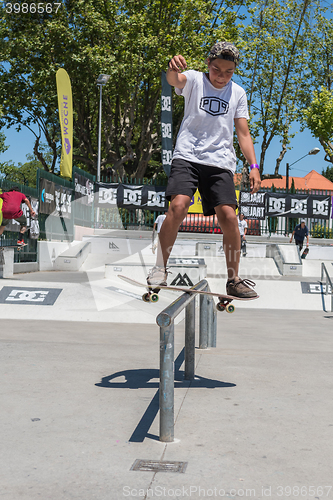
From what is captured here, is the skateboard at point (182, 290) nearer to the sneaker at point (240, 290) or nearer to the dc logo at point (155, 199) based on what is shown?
the sneaker at point (240, 290)

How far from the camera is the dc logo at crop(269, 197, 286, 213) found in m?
21.3

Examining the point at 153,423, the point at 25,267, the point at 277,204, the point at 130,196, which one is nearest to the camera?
the point at 153,423

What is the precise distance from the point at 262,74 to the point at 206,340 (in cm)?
3136

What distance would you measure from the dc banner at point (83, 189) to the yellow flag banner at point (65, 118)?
0.58 metres

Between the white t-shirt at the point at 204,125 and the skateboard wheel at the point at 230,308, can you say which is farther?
the skateboard wheel at the point at 230,308

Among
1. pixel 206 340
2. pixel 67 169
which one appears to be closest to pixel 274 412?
pixel 206 340

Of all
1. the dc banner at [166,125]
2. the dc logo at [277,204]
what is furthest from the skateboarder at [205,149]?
the dc banner at [166,125]

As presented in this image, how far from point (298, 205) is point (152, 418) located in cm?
1950

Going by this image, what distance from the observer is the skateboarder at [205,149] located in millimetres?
3441

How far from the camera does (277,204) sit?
2130 cm

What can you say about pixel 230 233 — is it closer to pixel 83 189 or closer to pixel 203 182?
pixel 203 182

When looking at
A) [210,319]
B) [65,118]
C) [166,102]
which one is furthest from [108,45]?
[210,319]

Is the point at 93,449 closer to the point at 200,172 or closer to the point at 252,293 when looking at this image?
the point at 252,293

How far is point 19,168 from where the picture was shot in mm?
83250
